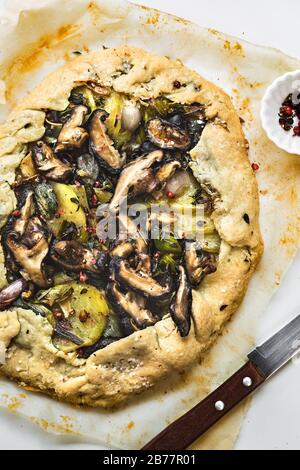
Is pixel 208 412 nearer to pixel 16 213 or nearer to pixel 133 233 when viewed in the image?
pixel 133 233

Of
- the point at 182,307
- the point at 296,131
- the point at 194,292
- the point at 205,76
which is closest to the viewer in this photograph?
the point at 182,307

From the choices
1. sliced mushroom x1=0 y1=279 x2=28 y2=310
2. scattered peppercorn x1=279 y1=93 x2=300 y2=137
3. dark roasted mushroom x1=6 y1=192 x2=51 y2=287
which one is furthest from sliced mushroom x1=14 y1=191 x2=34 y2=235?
scattered peppercorn x1=279 y1=93 x2=300 y2=137

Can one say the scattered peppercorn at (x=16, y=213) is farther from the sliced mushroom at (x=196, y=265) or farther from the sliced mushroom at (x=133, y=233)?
the sliced mushroom at (x=196, y=265)

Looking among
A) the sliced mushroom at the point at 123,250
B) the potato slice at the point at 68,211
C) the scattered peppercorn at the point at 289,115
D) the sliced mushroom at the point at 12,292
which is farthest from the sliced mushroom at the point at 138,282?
the scattered peppercorn at the point at 289,115

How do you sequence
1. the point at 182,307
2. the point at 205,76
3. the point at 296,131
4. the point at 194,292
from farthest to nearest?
the point at 205,76 → the point at 296,131 → the point at 194,292 → the point at 182,307

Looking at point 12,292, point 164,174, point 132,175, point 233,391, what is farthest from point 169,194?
point 233,391

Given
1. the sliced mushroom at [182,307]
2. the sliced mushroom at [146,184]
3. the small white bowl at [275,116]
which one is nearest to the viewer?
the sliced mushroom at [182,307]

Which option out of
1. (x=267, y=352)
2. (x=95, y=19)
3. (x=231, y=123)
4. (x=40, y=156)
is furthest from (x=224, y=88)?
(x=267, y=352)

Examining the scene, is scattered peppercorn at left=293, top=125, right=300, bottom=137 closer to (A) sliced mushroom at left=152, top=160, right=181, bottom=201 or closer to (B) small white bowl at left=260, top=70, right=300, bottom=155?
(B) small white bowl at left=260, top=70, right=300, bottom=155
